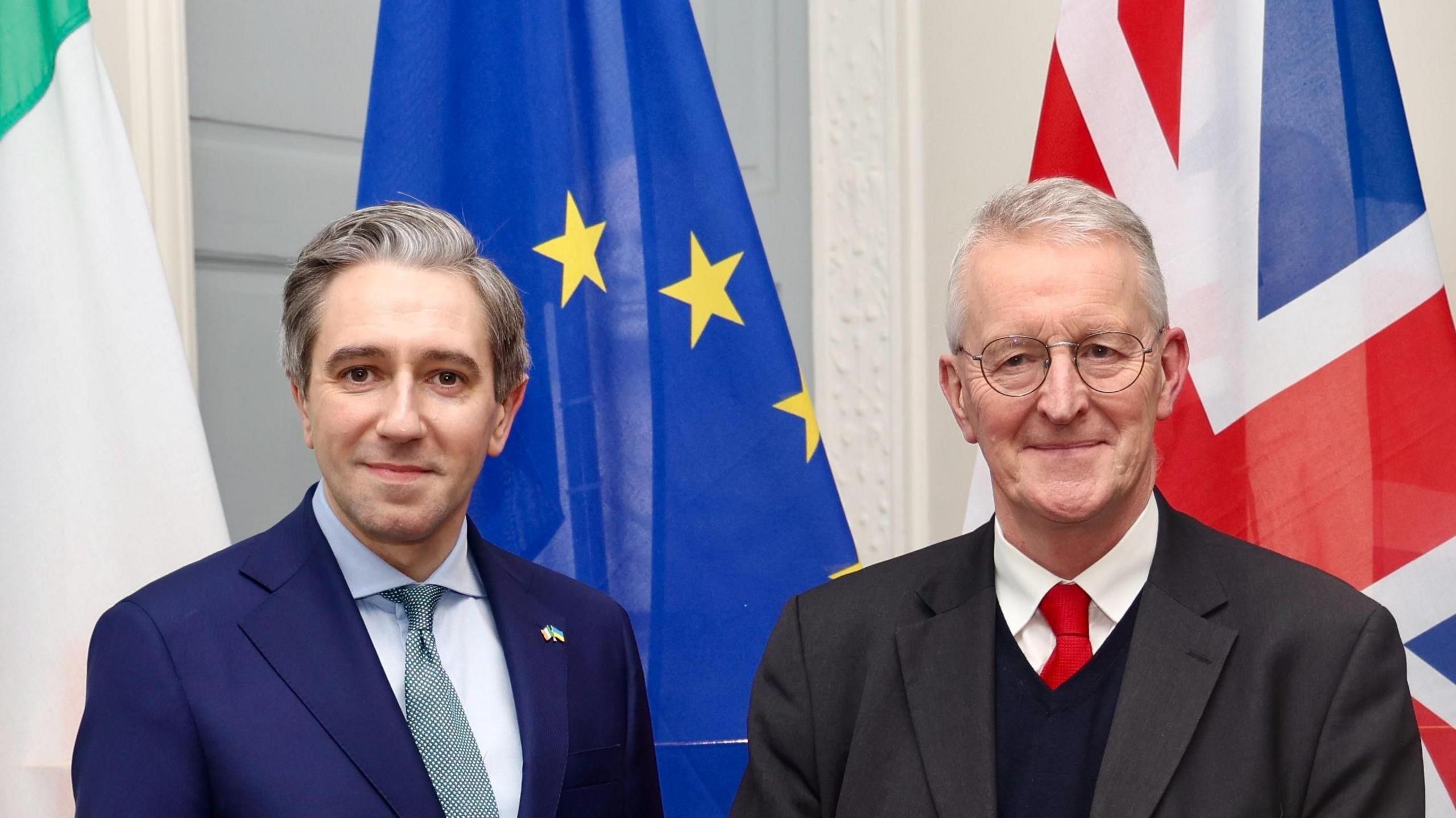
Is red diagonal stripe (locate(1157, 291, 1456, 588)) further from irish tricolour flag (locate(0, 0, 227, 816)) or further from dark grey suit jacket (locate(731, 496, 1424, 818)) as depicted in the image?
irish tricolour flag (locate(0, 0, 227, 816))

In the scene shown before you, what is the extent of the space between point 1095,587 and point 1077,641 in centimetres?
5

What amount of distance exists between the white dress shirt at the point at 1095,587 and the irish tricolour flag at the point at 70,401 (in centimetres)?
86

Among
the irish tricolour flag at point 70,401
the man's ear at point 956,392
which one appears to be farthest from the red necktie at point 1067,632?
the irish tricolour flag at point 70,401

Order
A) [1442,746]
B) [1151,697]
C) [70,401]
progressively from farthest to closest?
1. [1442,746]
2. [70,401]
3. [1151,697]

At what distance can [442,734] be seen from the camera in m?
1.32

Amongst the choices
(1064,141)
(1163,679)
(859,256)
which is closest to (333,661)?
(1163,679)

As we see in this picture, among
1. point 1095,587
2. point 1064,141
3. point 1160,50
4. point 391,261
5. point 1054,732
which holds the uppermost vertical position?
point 1160,50

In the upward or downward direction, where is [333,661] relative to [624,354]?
downward

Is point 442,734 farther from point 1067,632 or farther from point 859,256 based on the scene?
point 859,256

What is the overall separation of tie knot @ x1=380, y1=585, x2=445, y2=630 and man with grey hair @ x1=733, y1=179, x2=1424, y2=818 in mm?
315

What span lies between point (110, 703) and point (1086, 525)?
845 mm

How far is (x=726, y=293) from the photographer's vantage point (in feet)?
6.38

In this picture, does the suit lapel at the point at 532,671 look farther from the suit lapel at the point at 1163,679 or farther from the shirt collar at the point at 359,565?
the suit lapel at the point at 1163,679

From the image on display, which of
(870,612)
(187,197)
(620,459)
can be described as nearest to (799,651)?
(870,612)
